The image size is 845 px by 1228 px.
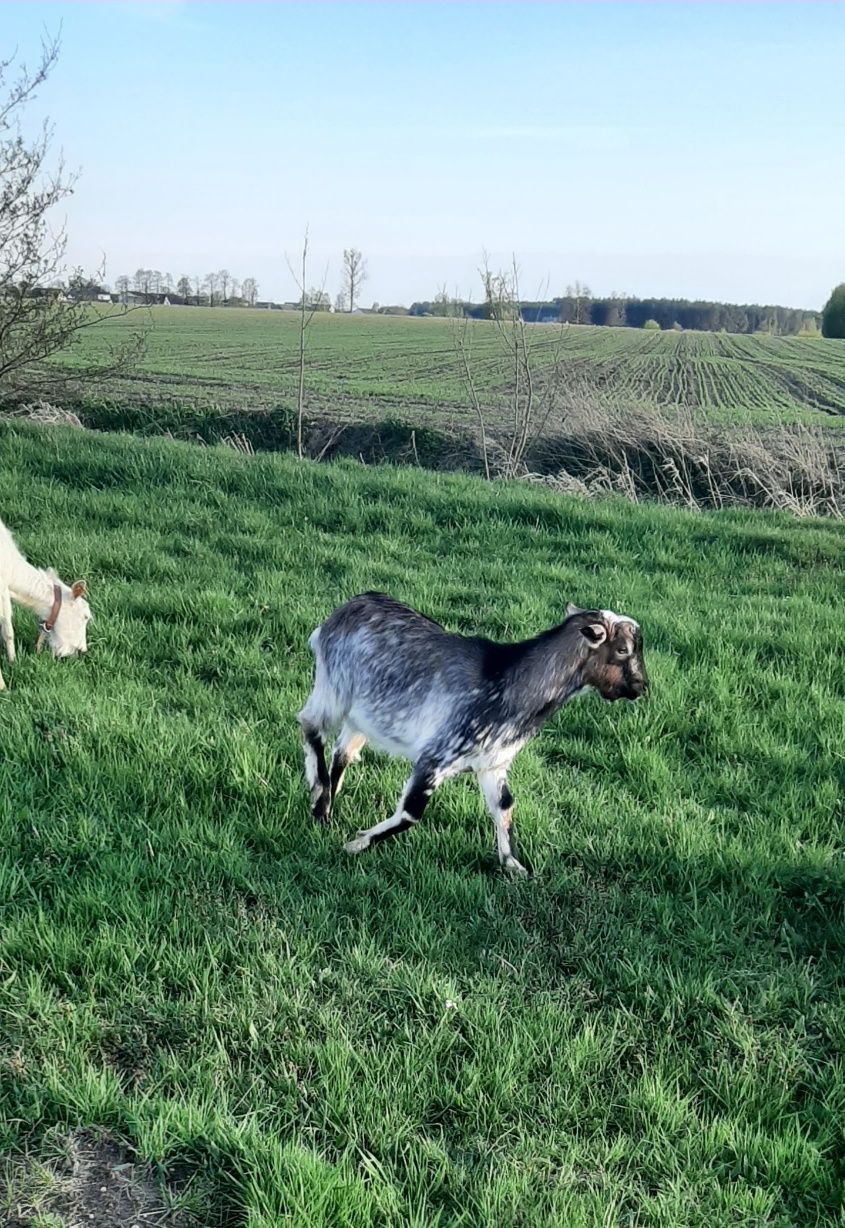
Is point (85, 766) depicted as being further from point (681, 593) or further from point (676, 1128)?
point (681, 593)

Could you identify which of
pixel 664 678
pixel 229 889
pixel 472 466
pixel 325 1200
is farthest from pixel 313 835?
pixel 472 466

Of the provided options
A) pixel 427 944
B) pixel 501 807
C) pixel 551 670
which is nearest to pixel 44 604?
pixel 501 807

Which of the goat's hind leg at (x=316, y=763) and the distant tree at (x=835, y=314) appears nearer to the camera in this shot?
the goat's hind leg at (x=316, y=763)

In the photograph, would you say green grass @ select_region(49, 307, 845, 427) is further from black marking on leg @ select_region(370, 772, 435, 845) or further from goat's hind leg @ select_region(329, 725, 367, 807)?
black marking on leg @ select_region(370, 772, 435, 845)

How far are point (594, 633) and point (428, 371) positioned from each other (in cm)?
4704

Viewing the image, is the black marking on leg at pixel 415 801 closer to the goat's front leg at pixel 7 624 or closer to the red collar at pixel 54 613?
the red collar at pixel 54 613

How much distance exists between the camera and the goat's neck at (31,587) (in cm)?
660

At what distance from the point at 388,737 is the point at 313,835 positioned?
637 mm

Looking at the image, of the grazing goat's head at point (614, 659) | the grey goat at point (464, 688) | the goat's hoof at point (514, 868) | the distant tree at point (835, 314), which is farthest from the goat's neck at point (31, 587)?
the distant tree at point (835, 314)

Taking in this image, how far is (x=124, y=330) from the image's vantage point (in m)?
69.4

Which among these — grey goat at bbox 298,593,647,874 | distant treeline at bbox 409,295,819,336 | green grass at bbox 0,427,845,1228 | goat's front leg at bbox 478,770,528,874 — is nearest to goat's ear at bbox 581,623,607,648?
grey goat at bbox 298,593,647,874

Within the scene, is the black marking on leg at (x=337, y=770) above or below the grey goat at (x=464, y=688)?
below

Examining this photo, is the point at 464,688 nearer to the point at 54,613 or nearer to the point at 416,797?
the point at 416,797

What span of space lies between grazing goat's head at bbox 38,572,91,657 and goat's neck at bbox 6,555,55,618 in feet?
0.32
